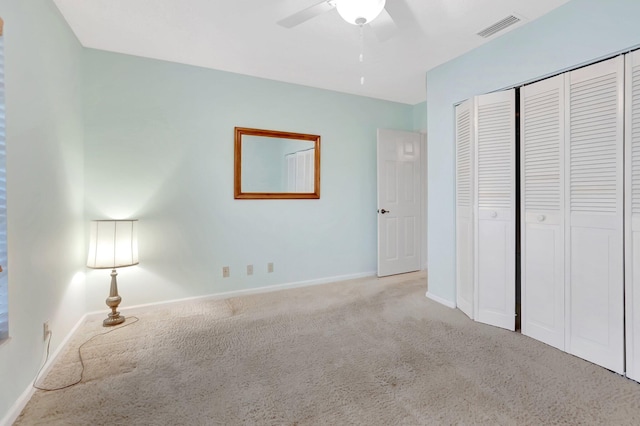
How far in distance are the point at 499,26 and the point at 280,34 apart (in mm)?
1811

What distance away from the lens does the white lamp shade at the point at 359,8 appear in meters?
1.69

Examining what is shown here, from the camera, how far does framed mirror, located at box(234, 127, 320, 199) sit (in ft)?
11.6

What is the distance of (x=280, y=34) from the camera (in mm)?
Result: 2633

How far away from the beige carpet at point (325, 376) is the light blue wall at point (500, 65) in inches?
33.2

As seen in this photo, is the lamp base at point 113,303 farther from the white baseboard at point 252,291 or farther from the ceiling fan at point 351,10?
the ceiling fan at point 351,10

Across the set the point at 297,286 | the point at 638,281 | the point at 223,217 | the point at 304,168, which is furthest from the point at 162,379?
the point at 638,281

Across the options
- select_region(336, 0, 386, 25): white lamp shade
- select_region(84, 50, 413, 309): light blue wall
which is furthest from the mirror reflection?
select_region(336, 0, 386, 25): white lamp shade

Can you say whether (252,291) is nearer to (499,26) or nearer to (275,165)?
(275,165)

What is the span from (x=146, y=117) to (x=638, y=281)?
413 cm

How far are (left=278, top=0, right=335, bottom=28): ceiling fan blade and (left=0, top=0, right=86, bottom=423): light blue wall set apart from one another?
Result: 1493 millimetres

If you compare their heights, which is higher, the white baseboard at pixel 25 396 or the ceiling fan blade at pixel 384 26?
the ceiling fan blade at pixel 384 26

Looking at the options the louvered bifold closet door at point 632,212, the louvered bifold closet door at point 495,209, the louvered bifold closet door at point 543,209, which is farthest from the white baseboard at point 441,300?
the louvered bifold closet door at point 632,212

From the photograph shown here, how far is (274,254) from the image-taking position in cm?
376

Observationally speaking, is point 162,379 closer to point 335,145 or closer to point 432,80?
point 335,145
